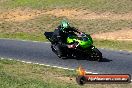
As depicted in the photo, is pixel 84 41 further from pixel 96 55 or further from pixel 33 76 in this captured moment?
pixel 33 76

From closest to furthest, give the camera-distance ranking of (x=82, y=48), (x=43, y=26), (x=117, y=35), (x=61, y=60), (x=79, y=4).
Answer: (x=61, y=60)
(x=82, y=48)
(x=117, y=35)
(x=43, y=26)
(x=79, y=4)

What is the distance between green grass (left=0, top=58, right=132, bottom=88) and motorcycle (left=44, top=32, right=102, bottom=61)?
262 centimetres

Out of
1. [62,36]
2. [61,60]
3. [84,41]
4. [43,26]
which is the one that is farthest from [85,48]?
[43,26]

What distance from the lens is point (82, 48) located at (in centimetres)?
1948

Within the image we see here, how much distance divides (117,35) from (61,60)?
1022cm

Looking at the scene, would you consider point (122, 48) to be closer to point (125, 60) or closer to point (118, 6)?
point (125, 60)

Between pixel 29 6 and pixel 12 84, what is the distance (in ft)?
101

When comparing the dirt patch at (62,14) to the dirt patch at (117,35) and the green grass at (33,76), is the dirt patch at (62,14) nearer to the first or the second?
the dirt patch at (117,35)

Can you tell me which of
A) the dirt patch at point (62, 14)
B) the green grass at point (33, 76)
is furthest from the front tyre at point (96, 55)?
the dirt patch at point (62, 14)

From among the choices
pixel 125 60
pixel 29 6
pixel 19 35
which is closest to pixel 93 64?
pixel 125 60

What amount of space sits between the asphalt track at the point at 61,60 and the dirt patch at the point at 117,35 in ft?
18.2

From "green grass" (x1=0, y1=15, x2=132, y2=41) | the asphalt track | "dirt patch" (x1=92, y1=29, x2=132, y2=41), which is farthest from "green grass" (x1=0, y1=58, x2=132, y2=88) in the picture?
"green grass" (x1=0, y1=15, x2=132, y2=41)

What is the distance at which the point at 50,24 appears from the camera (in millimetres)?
35062

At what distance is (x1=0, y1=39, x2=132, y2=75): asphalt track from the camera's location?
688 inches
